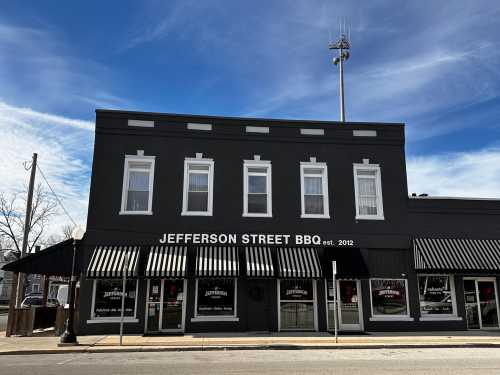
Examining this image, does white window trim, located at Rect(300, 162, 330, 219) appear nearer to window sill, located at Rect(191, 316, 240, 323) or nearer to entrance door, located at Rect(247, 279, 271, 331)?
entrance door, located at Rect(247, 279, 271, 331)

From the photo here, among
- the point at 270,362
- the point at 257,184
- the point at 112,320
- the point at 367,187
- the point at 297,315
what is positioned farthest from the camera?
the point at 367,187

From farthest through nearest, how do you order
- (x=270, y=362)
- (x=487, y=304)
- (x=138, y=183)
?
(x=487, y=304)
(x=138, y=183)
(x=270, y=362)

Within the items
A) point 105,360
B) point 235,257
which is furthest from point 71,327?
point 235,257

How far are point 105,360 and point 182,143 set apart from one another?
30.4 ft

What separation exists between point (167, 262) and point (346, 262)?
674 centimetres

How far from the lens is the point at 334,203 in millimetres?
18562

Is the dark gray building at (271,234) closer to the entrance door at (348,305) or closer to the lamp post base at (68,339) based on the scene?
the entrance door at (348,305)

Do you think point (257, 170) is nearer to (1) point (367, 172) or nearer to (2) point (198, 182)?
(2) point (198, 182)

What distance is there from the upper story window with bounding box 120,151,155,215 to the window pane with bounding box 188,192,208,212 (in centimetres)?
152

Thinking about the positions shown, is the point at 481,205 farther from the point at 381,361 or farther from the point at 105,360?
the point at 105,360

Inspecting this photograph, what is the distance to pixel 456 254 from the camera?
1795 cm

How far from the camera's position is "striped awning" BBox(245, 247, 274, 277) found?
54.2 feet

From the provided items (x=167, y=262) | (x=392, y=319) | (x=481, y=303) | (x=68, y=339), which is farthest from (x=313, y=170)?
(x=68, y=339)

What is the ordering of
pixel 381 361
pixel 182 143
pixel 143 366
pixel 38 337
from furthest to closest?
pixel 182 143, pixel 38 337, pixel 381 361, pixel 143 366
